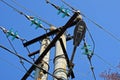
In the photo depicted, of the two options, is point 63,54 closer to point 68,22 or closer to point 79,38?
point 68,22

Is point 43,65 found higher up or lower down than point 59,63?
higher up

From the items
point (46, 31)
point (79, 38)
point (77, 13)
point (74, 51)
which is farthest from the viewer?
point (46, 31)

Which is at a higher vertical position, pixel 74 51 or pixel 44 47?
pixel 44 47

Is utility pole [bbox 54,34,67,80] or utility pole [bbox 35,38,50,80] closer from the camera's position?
utility pole [bbox 54,34,67,80]

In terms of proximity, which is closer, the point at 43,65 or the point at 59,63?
the point at 59,63

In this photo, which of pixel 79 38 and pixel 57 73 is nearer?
pixel 79 38

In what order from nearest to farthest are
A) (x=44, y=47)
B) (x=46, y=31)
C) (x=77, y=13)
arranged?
(x=77, y=13) < (x=44, y=47) < (x=46, y=31)

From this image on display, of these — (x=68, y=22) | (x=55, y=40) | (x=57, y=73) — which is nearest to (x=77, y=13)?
(x=68, y=22)

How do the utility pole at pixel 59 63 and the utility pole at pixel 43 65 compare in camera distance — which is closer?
the utility pole at pixel 59 63

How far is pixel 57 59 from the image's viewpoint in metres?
8.77

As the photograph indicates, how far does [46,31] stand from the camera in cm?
1075

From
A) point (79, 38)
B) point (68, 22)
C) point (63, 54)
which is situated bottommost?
point (79, 38)

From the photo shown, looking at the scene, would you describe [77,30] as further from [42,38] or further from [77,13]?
[42,38]

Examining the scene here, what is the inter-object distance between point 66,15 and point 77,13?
1.68 metres
